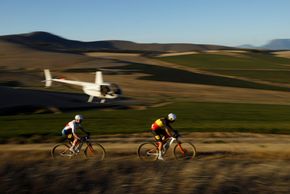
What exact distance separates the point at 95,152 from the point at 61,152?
62.6 inches

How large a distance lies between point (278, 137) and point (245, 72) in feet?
235

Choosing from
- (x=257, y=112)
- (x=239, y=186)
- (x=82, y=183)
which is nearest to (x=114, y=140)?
(x=82, y=183)

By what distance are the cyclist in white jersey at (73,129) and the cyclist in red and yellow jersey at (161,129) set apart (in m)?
3.07

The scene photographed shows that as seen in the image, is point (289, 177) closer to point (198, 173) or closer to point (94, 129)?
point (198, 173)

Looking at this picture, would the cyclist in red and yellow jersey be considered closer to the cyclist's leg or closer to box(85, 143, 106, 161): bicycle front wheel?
the cyclist's leg

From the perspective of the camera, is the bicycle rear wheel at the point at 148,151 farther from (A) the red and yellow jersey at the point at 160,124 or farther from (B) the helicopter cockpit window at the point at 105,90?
(B) the helicopter cockpit window at the point at 105,90

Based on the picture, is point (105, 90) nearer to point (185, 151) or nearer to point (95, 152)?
point (95, 152)

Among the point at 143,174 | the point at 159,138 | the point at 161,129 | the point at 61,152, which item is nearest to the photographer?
the point at 143,174

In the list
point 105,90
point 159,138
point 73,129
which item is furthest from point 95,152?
point 105,90

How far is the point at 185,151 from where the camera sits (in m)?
20.2

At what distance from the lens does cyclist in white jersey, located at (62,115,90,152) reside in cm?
1895

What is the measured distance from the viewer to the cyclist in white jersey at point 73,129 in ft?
62.2

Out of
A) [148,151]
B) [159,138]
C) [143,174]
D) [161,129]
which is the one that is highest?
[161,129]

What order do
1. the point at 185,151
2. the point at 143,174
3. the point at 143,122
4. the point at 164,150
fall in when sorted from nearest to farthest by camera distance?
the point at 143,174 < the point at 164,150 < the point at 185,151 < the point at 143,122
